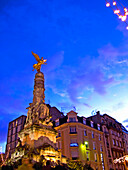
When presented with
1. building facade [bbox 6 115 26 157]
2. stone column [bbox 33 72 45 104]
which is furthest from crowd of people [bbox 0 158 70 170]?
building facade [bbox 6 115 26 157]

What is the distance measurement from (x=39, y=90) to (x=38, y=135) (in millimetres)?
6769

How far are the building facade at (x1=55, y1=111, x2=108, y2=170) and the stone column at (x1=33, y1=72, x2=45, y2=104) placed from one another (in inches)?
535

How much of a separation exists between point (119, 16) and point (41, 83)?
648 inches

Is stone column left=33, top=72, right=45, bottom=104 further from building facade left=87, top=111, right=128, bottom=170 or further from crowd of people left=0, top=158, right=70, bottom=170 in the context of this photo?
building facade left=87, top=111, right=128, bottom=170

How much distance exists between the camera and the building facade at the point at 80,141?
3328 centimetres

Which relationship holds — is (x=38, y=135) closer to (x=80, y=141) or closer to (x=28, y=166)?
(x=28, y=166)

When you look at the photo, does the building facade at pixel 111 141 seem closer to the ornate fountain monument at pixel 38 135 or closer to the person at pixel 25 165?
the ornate fountain monument at pixel 38 135

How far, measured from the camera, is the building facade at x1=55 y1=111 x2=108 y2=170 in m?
33.3

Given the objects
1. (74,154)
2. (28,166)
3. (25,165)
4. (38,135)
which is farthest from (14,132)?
(28,166)

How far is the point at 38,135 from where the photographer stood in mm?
19672

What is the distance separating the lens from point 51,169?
16.0 meters

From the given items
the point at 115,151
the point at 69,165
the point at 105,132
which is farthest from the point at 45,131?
the point at 115,151

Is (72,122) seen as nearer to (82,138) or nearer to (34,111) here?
(82,138)

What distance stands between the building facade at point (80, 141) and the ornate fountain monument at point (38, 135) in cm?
1362
